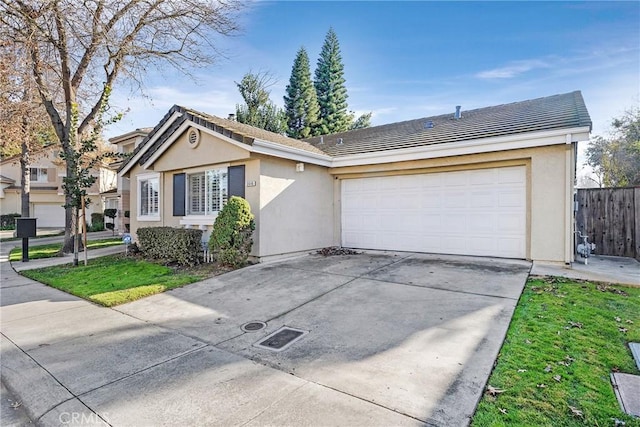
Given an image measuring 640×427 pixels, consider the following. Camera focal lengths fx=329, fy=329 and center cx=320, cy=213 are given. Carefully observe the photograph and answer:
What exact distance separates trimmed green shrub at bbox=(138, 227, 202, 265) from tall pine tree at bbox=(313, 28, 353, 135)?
81.8ft

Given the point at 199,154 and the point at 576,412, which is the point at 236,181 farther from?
the point at 576,412

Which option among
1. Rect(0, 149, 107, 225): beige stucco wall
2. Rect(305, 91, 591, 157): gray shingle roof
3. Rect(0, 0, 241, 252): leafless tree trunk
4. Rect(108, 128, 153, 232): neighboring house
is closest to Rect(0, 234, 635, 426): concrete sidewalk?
Rect(305, 91, 591, 157): gray shingle roof

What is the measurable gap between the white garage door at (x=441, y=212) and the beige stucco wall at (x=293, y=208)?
80 centimetres

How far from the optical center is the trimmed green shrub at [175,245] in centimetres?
932

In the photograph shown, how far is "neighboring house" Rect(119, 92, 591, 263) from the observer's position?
801cm

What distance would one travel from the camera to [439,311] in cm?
512

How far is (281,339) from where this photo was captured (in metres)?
4.43

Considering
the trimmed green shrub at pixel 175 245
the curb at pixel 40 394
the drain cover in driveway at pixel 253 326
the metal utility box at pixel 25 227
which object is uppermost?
the metal utility box at pixel 25 227

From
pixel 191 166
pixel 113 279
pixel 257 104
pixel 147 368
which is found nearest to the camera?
pixel 147 368

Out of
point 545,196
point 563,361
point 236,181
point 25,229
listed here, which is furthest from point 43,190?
point 563,361

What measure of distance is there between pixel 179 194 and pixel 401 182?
759 cm

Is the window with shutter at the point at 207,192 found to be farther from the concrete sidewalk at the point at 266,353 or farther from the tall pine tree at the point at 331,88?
the tall pine tree at the point at 331,88

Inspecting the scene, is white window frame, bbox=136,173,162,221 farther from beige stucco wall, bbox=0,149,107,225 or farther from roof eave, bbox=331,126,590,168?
beige stucco wall, bbox=0,149,107,225

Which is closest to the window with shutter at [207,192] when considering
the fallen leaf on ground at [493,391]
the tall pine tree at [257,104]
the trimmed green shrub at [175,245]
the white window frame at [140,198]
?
the trimmed green shrub at [175,245]
